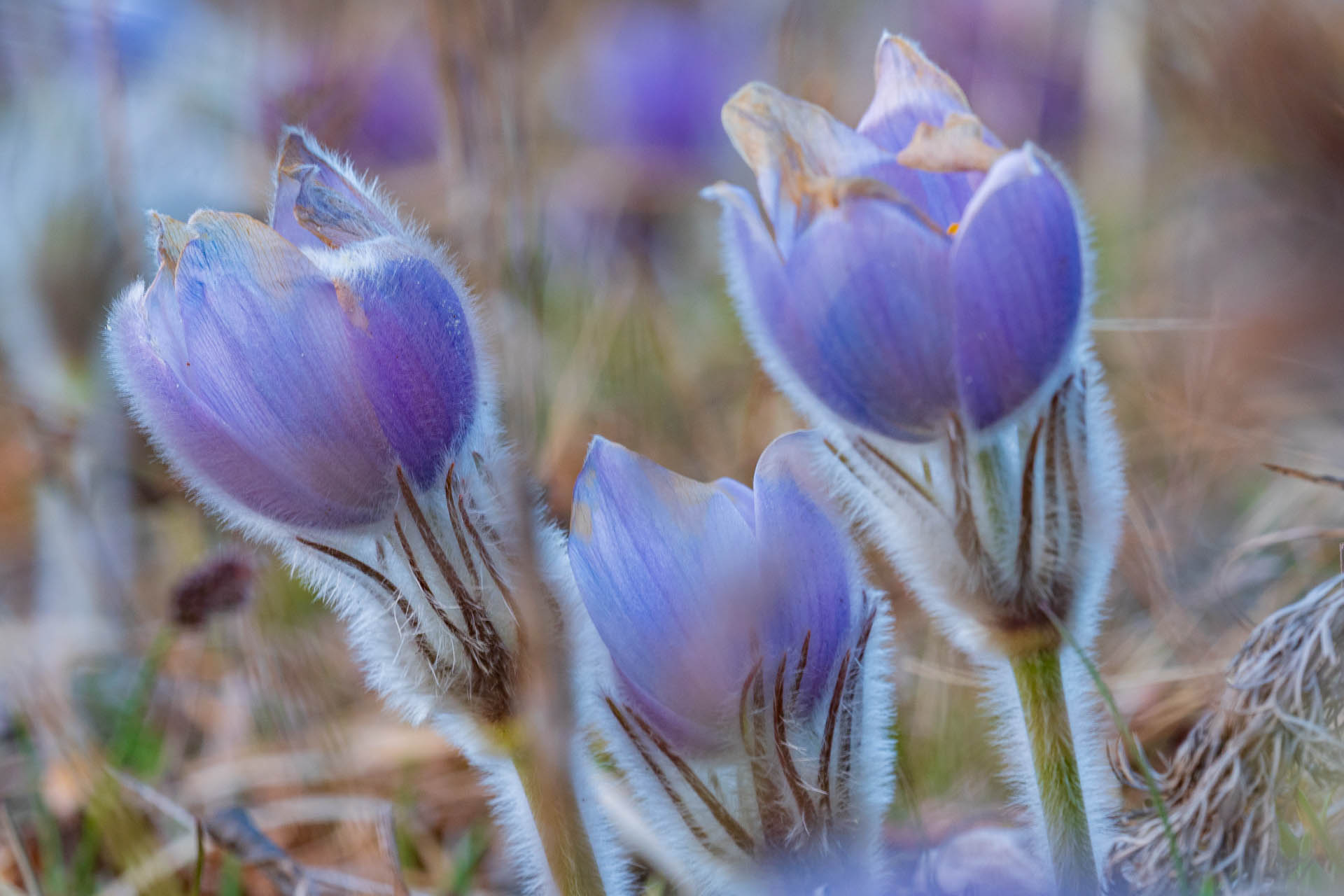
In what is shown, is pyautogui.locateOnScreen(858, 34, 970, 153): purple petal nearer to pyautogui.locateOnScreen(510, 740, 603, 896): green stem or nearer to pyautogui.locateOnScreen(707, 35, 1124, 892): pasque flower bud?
pyautogui.locateOnScreen(707, 35, 1124, 892): pasque flower bud

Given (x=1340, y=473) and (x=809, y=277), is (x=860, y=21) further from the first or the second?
(x=809, y=277)

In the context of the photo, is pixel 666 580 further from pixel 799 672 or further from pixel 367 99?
pixel 367 99

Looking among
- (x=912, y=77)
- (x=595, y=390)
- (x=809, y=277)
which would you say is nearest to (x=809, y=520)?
(x=809, y=277)

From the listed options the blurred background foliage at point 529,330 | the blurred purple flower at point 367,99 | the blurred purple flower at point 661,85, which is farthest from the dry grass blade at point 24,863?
the blurred purple flower at point 661,85

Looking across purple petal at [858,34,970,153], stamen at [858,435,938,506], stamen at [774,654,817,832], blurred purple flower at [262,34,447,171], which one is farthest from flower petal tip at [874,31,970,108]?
blurred purple flower at [262,34,447,171]

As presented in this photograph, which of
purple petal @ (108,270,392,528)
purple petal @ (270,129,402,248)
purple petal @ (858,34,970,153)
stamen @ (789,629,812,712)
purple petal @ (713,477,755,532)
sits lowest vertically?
stamen @ (789,629,812,712)

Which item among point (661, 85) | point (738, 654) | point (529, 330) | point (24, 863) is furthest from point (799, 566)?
point (661, 85)

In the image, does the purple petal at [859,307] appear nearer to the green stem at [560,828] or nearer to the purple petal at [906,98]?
the purple petal at [906,98]
